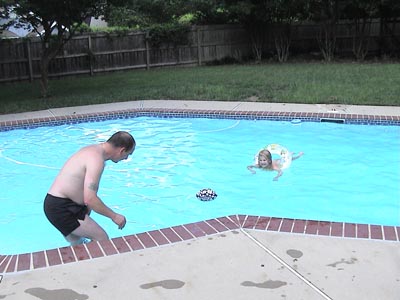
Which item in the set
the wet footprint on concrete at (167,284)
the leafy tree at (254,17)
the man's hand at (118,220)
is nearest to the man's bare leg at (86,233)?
the man's hand at (118,220)

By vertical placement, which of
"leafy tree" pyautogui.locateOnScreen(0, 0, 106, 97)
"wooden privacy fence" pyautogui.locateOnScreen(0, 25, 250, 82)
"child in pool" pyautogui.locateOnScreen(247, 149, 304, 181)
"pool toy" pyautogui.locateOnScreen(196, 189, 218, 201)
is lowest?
"pool toy" pyautogui.locateOnScreen(196, 189, 218, 201)

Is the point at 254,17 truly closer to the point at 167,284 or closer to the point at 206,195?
the point at 206,195

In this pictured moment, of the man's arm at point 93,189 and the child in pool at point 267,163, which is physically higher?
the man's arm at point 93,189

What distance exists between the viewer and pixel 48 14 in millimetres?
11383

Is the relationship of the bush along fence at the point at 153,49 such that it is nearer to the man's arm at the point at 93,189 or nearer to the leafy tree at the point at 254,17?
the leafy tree at the point at 254,17

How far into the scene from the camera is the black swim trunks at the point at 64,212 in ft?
12.4

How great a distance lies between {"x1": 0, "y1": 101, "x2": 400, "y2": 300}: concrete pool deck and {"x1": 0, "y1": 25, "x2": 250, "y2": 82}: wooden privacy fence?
13839mm

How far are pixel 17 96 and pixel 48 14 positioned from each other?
8.92 feet

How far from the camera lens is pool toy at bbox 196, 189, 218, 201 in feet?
21.0

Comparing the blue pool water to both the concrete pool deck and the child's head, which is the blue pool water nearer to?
the child's head

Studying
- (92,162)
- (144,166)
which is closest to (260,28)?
(144,166)

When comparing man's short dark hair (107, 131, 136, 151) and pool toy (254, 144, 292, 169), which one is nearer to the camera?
man's short dark hair (107, 131, 136, 151)

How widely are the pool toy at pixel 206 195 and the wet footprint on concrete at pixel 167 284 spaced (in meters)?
3.21

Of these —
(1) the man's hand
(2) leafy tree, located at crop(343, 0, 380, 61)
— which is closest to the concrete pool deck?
(1) the man's hand
